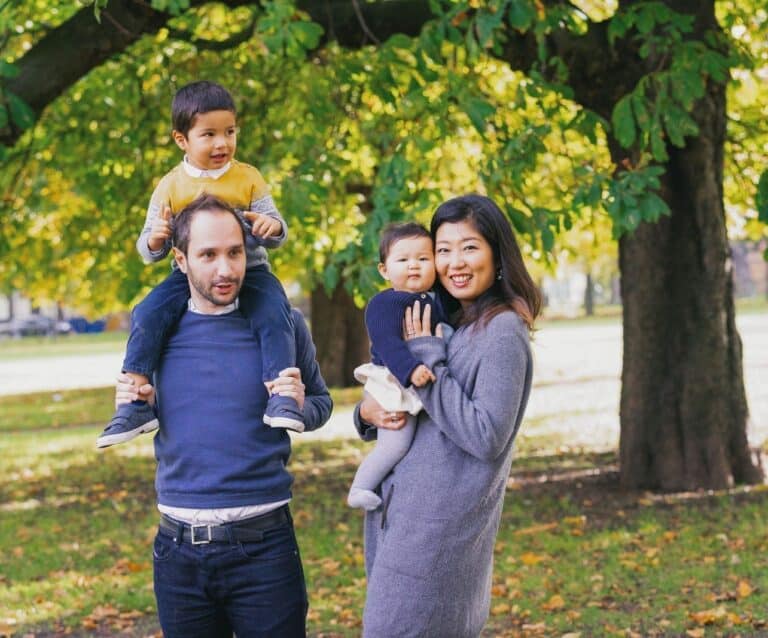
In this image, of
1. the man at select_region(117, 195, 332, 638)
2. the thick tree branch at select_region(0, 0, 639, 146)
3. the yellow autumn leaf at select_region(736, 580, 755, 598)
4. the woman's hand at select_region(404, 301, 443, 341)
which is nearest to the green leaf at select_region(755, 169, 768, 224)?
the yellow autumn leaf at select_region(736, 580, 755, 598)

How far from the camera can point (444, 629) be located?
11.7 ft

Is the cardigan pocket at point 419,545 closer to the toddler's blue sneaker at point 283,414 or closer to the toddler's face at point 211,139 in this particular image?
the toddler's blue sneaker at point 283,414

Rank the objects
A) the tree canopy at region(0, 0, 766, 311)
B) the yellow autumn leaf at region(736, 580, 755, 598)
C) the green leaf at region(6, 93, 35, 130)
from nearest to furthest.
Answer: the green leaf at region(6, 93, 35, 130), the yellow autumn leaf at region(736, 580, 755, 598), the tree canopy at region(0, 0, 766, 311)

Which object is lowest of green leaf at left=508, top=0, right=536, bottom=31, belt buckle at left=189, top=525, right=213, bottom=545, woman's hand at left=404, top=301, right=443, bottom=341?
belt buckle at left=189, top=525, right=213, bottom=545

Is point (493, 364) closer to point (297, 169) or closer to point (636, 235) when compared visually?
point (297, 169)

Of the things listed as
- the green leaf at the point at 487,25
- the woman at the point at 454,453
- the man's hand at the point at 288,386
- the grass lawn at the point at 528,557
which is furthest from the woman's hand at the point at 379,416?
the green leaf at the point at 487,25

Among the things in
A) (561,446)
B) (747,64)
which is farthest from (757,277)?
(747,64)

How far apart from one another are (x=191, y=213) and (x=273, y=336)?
1.30 feet

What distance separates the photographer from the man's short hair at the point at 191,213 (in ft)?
11.2

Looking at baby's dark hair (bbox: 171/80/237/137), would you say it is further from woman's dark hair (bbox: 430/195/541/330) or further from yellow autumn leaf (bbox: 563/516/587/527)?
yellow autumn leaf (bbox: 563/516/587/527)

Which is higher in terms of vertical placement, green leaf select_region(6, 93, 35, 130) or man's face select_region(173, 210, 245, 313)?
green leaf select_region(6, 93, 35, 130)

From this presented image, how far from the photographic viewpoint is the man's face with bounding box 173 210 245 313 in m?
3.37

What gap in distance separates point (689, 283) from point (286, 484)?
744cm

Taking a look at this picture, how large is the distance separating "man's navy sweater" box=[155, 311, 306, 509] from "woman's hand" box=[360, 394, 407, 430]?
0.26 metres
